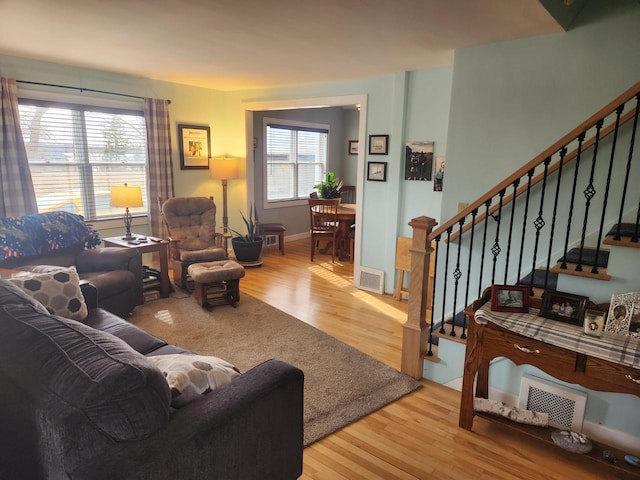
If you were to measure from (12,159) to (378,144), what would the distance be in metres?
3.64

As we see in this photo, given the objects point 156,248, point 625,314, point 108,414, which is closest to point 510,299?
point 625,314

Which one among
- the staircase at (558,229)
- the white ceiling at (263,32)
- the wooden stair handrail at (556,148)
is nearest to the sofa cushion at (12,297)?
the white ceiling at (263,32)

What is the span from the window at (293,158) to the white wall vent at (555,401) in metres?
5.37

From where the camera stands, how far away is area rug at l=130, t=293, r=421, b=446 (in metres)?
2.61

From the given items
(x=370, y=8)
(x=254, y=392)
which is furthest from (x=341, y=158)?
(x=254, y=392)

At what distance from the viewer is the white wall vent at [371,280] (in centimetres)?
484

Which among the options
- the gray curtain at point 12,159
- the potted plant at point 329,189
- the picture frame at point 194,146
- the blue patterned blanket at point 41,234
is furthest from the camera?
the potted plant at point 329,189

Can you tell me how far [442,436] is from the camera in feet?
7.74

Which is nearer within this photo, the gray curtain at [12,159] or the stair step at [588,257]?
the stair step at [588,257]

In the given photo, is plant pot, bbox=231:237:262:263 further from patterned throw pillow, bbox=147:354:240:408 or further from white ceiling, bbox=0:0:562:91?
patterned throw pillow, bbox=147:354:240:408

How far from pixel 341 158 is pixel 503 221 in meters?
5.55

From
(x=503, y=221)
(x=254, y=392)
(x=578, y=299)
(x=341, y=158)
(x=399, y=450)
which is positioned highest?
(x=341, y=158)

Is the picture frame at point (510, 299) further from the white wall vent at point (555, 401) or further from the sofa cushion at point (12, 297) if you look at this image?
the sofa cushion at point (12, 297)

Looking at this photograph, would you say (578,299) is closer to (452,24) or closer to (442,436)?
(442,436)
